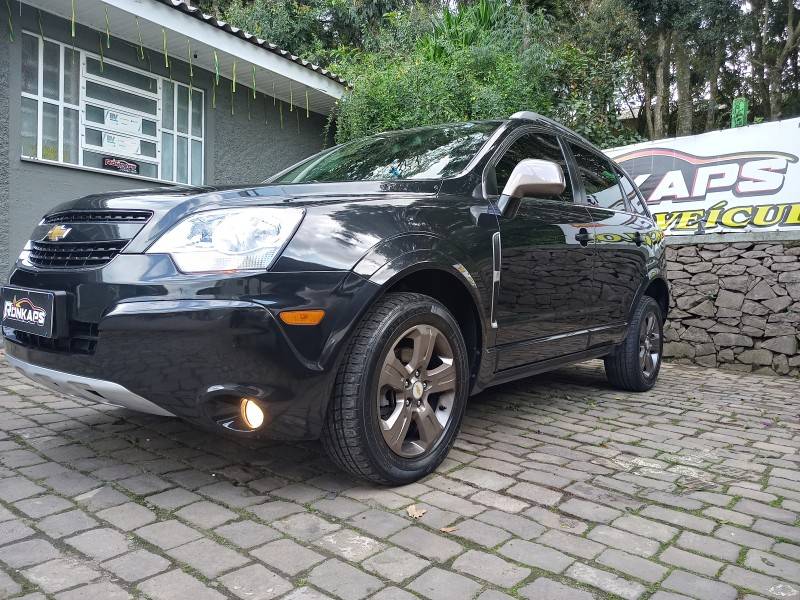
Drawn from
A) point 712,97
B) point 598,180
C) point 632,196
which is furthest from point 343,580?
point 712,97

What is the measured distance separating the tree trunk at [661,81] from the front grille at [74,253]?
1274 centimetres

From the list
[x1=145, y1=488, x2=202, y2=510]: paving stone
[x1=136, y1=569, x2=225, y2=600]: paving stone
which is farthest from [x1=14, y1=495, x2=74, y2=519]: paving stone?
[x1=136, y1=569, x2=225, y2=600]: paving stone

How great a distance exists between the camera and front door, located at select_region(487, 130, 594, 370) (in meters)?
3.17

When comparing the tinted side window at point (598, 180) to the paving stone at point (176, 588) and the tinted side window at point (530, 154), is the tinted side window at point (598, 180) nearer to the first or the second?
the tinted side window at point (530, 154)

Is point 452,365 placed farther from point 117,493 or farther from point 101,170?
point 101,170

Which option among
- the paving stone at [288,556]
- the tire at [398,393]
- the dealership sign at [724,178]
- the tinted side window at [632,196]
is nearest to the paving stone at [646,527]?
the tire at [398,393]

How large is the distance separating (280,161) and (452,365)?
6757 mm

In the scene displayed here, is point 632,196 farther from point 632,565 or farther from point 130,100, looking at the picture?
point 130,100

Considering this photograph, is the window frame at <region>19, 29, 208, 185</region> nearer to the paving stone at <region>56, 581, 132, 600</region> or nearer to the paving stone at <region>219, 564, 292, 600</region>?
the paving stone at <region>56, 581, 132, 600</region>

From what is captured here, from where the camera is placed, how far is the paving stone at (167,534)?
82.4 inches

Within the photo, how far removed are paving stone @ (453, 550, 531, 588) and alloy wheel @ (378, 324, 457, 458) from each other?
1.98 ft

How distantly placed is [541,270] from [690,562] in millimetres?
1675

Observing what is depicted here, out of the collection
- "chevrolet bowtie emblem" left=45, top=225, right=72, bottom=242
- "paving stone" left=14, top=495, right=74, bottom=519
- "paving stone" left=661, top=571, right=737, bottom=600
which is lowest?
"paving stone" left=661, top=571, right=737, bottom=600

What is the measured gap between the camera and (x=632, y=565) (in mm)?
2059
